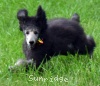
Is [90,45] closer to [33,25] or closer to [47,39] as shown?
[47,39]

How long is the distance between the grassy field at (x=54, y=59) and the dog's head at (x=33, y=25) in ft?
1.35

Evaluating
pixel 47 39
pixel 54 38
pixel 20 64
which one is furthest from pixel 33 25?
pixel 20 64

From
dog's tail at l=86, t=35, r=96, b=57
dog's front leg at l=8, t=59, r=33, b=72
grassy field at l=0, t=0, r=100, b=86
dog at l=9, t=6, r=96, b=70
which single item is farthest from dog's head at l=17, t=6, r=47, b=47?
dog's tail at l=86, t=35, r=96, b=57

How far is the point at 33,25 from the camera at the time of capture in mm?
5824

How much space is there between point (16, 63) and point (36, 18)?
625 millimetres

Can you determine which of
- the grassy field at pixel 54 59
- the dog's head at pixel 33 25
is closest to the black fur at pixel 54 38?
the dog's head at pixel 33 25

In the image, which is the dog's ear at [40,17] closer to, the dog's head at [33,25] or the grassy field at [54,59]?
the dog's head at [33,25]

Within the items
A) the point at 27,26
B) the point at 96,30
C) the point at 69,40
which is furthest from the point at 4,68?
the point at 96,30

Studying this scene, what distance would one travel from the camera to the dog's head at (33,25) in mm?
5762

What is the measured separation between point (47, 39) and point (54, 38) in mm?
147

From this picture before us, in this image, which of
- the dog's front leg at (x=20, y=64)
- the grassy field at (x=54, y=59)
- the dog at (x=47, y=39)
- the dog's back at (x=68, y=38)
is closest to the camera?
the grassy field at (x=54, y=59)

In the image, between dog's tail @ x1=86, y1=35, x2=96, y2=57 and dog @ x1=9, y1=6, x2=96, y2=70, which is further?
dog's tail @ x1=86, y1=35, x2=96, y2=57

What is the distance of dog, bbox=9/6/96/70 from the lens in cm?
582

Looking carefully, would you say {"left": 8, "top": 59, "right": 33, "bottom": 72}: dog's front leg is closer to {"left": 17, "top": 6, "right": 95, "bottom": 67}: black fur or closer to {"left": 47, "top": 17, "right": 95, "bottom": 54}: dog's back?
{"left": 17, "top": 6, "right": 95, "bottom": 67}: black fur
